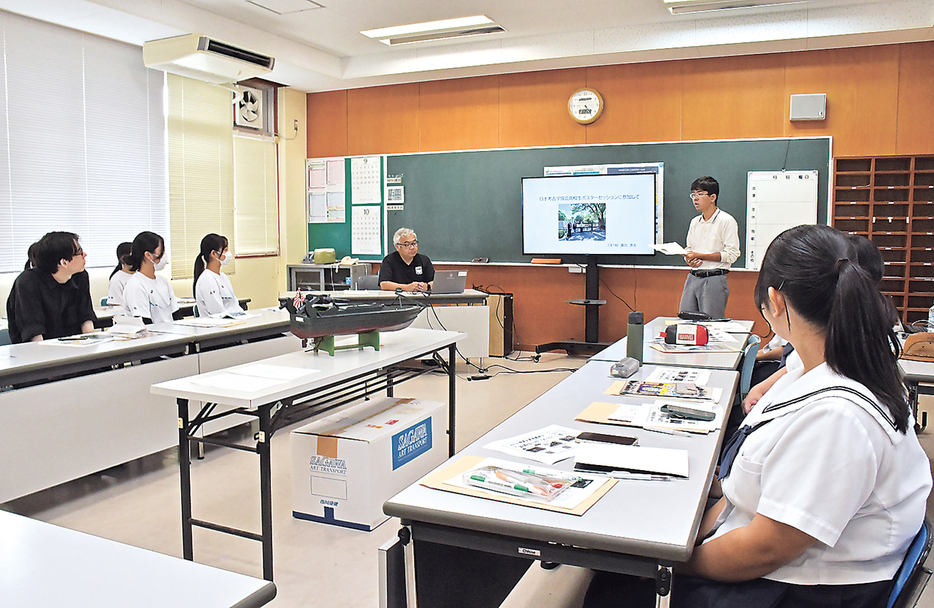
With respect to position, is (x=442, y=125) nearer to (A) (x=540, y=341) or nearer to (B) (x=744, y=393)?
(A) (x=540, y=341)

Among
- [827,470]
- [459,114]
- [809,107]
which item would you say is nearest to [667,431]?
[827,470]

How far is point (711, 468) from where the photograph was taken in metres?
1.78

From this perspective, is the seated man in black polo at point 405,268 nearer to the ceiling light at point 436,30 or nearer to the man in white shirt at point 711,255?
the ceiling light at point 436,30

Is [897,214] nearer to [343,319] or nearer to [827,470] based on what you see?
[343,319]

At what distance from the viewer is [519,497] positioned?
157 cm

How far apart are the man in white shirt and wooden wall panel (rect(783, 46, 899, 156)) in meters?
1.38

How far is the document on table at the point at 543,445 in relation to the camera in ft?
6.09

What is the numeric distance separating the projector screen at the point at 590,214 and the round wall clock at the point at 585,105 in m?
0.60

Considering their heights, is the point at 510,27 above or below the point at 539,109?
above

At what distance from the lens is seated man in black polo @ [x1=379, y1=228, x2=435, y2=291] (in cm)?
639

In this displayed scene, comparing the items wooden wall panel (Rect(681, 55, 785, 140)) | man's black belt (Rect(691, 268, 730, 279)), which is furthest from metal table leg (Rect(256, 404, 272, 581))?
wooden wall panel (Rect(681, 55, 785, 140))

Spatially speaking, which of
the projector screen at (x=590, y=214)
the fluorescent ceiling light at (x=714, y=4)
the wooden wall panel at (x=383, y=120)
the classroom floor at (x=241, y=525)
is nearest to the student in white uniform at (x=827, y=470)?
the classroom floor at (x=241, y=525)

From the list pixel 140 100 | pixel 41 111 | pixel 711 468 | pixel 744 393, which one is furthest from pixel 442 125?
pixel 711 468

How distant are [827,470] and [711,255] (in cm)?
456
